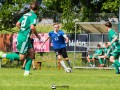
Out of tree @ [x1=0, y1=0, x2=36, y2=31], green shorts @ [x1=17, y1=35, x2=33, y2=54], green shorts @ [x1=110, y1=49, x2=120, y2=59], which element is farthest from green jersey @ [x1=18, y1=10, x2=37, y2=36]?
tree @ [x1=0, y1=0, x2=36, y2=31]

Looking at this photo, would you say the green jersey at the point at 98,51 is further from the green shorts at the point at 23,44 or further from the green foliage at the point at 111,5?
the green shorts at the point at 23,44

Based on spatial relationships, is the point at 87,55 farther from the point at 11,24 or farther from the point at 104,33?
the point at 11,24

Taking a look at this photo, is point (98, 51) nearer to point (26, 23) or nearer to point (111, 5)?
point (111, 5)

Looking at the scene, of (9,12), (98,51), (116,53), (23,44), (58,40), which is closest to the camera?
(23,44)

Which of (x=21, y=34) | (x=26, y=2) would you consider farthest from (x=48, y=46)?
(x=21, y=34)

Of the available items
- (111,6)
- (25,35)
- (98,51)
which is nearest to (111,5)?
(111,6)

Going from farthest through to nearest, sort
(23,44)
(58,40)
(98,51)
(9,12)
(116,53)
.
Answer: (9,12), (98,51), (58,40), (116,53), (23,44)

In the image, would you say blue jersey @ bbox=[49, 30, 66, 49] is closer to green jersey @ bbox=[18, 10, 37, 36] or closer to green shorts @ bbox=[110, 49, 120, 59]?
green shorts @ bbox=[110, 49, 120, 59]

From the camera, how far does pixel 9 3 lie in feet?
128

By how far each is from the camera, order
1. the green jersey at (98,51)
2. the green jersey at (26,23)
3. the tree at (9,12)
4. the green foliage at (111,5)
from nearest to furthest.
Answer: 1. the green jersey at (26,23)
2. the green jersey at (98,51)
3. the tree at (9,12)
4. the green foliage at (111,5)

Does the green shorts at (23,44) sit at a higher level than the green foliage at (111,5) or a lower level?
lower

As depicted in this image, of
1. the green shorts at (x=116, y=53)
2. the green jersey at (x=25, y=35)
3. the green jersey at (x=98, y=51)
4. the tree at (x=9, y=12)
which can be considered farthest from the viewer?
the tree at (x=9, y=12)

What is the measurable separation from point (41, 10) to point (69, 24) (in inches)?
90.7

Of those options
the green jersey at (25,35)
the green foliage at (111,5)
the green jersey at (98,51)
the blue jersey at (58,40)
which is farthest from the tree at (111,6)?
the green jersey at (25,35)
